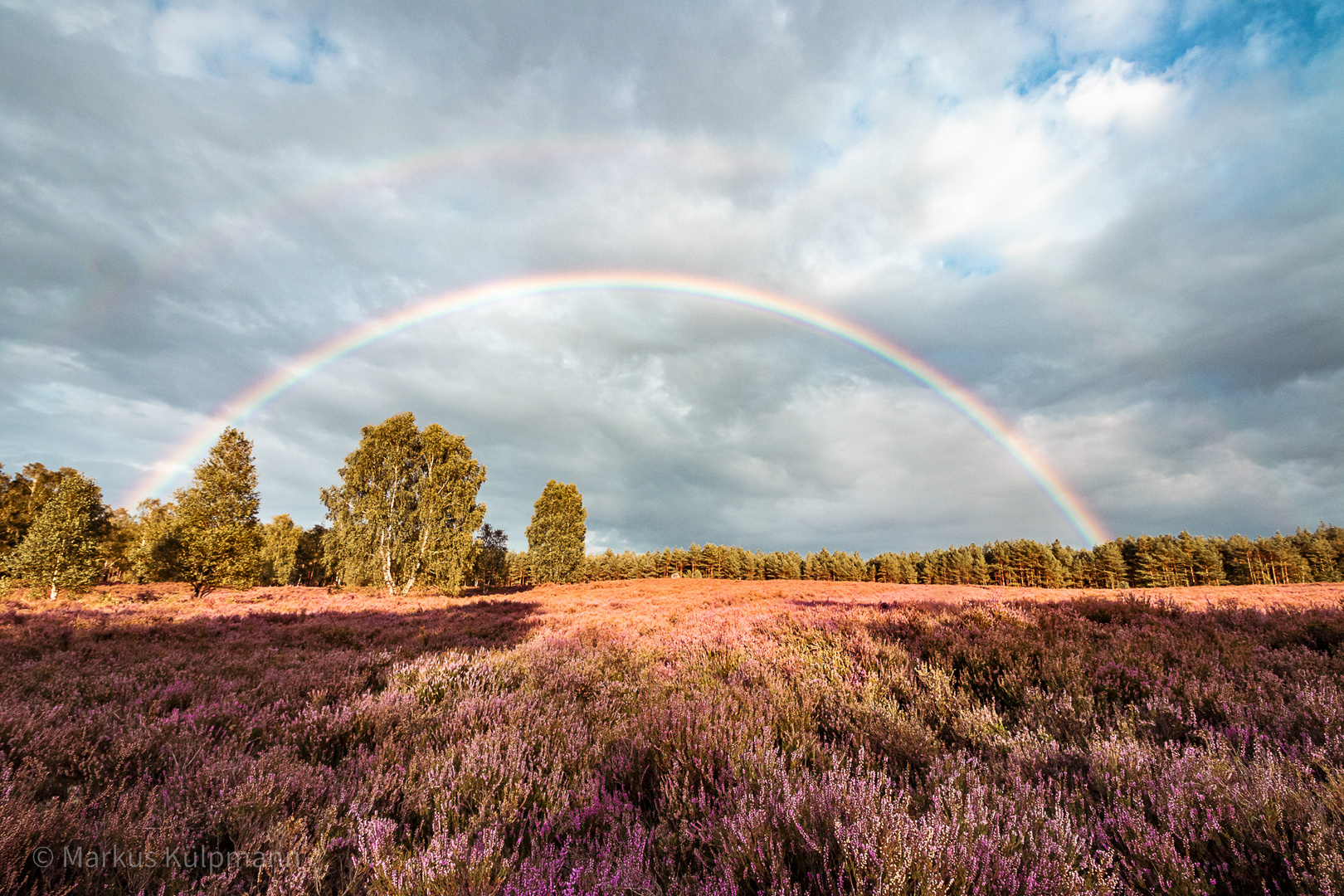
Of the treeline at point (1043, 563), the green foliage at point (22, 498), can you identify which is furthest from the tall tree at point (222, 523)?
the treeline at point (1043, 563)

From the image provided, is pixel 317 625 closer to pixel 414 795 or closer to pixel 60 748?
pixel 60 748

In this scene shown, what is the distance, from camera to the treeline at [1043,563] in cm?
7175

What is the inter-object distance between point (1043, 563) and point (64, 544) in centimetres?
10980

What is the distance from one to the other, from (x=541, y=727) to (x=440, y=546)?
2452 cm

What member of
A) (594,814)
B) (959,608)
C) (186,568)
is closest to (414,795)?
(594,814)

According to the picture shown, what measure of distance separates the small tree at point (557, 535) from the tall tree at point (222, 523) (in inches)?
776

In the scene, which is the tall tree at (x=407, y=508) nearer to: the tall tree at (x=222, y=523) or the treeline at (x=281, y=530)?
the treeline at (x=281, y=530)

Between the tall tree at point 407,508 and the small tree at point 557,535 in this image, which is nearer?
the tall tree at point 407,508

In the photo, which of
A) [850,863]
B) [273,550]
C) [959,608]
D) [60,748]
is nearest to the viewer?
[850,863]

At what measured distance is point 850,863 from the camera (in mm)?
1997

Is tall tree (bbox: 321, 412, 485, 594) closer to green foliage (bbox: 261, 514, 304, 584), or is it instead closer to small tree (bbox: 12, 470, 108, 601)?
small tree (bbox: 12, 470, 108, 601)

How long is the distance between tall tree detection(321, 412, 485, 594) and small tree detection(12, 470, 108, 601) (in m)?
9.49

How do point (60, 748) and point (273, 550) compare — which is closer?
point (60, 748)

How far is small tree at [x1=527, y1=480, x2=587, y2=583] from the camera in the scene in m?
41.7
